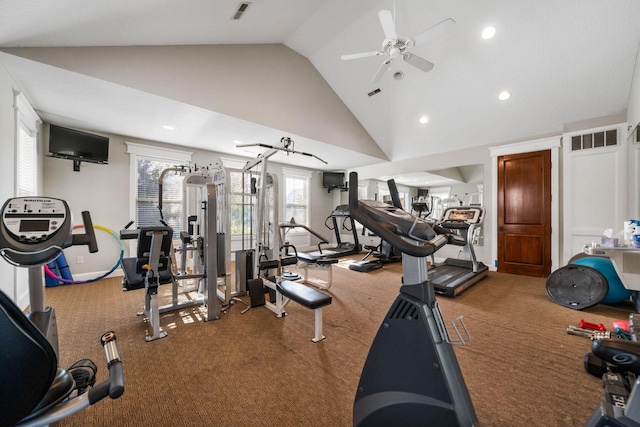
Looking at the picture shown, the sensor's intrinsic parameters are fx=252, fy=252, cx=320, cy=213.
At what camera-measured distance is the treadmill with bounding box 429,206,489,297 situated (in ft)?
12.8

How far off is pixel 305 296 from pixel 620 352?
74.0 inches

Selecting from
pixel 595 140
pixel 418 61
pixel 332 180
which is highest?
pixel 418 61

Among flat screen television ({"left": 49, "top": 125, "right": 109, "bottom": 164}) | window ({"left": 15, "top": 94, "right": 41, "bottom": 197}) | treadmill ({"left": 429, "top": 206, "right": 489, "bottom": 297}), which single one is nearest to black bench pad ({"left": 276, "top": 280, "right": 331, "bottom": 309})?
treadmill ({"left": 429, "top": 206, "right": 489, "bottom": 297})

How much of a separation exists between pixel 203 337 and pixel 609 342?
2.66m

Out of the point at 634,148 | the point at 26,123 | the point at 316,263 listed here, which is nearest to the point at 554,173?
the point at 634,148

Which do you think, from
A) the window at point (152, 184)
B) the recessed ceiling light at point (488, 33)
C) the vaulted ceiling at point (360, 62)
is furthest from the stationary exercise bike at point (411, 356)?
the window at point (152, 184)

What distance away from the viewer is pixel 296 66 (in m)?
4.75

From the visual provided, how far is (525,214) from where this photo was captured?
4.86m

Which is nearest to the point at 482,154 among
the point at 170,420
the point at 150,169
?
the point at 170,420

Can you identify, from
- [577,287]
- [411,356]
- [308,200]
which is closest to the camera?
[411,356]

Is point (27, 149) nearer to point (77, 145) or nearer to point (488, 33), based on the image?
point (77, 145)

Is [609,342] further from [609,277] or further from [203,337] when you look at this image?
[609,277]

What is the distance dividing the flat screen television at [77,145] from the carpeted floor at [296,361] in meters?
2.22

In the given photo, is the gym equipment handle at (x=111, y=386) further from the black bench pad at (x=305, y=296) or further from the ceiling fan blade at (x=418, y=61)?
the ceiling fan blade at (x=418, y=61)
